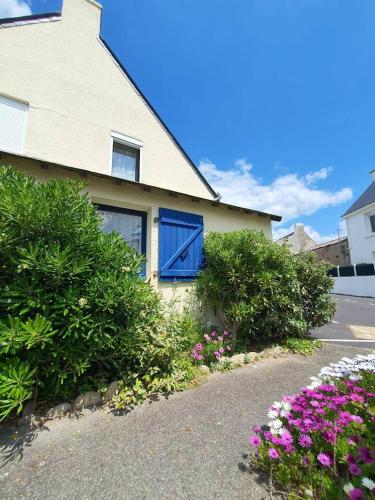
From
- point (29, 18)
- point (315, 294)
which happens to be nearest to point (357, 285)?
point (315, 294)

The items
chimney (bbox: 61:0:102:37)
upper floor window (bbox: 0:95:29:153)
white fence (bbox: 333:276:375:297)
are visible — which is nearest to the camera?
upper floor window (bbox: 0:95:29:153)

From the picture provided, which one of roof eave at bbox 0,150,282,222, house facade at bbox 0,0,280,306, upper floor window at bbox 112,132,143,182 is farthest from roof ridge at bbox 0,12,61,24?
roof eave at bbox 0,150,282,222

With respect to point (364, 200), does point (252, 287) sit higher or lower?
lower

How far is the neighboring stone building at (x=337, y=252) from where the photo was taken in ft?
71.9

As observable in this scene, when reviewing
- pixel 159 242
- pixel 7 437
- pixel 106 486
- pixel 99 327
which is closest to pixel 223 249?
pixel 159 242

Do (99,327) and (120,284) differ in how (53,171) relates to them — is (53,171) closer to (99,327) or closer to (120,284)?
(120,284)

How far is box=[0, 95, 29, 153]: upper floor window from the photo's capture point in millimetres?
5191

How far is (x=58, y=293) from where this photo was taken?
8.59 ft

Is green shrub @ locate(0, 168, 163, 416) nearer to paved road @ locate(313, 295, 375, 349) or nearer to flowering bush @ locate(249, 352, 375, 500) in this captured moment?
flowering bush @ locate(249, 352, 375, 500)

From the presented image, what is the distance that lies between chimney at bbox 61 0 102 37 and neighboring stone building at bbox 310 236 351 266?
21.9 metres

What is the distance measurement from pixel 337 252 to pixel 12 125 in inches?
1073

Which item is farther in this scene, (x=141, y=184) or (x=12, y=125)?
(x=12, y=125)

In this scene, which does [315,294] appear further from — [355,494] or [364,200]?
[364,200]

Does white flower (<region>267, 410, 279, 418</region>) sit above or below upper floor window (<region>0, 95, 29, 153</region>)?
below
